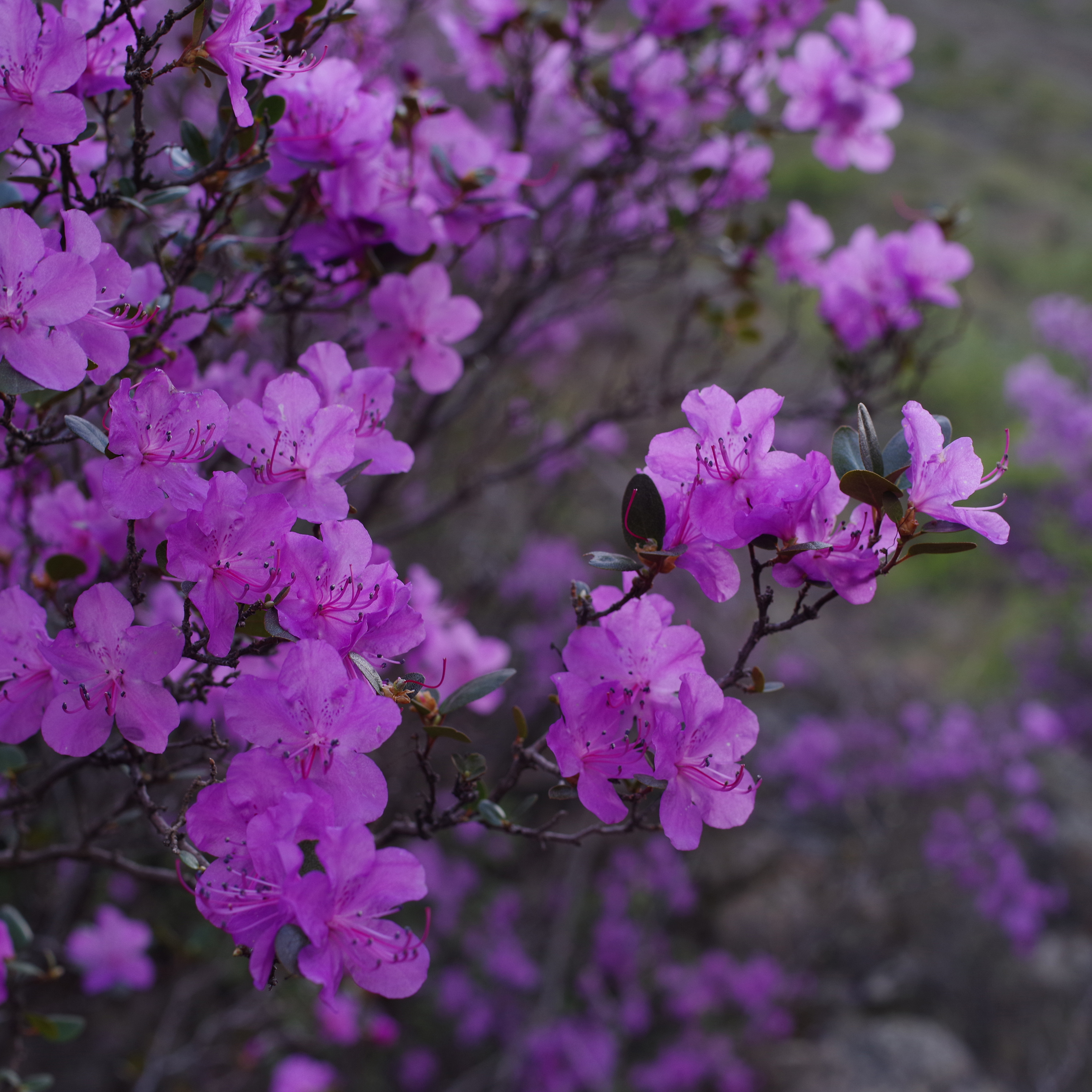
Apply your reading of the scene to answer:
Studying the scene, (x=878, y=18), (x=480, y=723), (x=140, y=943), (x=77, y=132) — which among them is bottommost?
(x=480, y=723)

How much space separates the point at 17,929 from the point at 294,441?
82 centimetres

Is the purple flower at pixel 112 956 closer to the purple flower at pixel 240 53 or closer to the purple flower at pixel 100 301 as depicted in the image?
the purple flower at pixel 100 301

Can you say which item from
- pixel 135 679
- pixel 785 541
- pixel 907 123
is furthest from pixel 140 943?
pixel 907 123

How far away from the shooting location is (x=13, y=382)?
0.72 metres

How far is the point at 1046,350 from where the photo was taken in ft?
34.6

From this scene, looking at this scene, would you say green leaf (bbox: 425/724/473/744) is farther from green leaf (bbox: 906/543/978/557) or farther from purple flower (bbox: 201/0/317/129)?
purple flower (bbox: 201/0/317/129)

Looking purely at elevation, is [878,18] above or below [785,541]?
above

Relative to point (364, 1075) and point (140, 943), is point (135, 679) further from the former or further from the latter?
point (364, 1075)

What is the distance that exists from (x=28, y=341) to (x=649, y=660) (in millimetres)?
604

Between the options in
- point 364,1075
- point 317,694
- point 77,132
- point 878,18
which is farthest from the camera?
point 364,1075

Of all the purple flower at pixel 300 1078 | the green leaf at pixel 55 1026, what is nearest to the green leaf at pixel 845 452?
the green leaf at pixel 55 1026

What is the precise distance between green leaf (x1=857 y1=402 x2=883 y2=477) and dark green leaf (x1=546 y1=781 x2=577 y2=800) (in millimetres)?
387

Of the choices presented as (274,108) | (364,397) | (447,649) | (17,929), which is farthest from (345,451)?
(17,929)

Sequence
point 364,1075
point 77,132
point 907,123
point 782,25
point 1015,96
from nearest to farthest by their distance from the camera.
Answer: point 77,132 → point 782,25 → point 364,1075 → point 907,123 → point 1015,96
